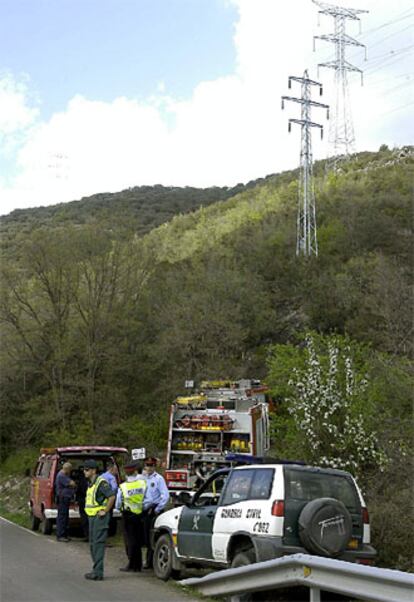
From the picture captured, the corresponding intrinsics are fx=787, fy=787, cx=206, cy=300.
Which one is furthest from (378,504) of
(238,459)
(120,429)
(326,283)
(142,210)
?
(142,210)

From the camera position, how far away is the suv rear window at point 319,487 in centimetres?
981

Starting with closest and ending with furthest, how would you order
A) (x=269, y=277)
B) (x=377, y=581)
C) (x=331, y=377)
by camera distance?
(x=377, y=581) < (x=331, y=377) < (x=269, y=277)

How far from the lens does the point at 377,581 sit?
645 cm

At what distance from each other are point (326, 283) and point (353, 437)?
21290mm

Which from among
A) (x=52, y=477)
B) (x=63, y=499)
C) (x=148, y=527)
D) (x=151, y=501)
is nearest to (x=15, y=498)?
(x=52, y=477)

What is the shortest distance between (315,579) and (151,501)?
17.9 feet

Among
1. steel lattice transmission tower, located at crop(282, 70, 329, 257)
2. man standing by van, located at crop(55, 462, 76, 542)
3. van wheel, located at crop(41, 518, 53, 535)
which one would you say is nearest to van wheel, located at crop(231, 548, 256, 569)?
man standing by van, located at crop(55, 462, 76, 542)

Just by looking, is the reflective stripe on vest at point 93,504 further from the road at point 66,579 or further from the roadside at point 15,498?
the roadside at point 15,498

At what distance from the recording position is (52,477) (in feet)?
56.1

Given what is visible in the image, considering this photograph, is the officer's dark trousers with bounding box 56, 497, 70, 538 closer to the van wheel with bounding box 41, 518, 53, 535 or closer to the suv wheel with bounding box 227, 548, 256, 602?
the van wheel with bounding box 41, 518, 53, 535

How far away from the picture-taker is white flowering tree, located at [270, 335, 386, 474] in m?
16.1

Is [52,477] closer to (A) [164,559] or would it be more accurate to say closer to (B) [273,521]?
(A) [164,559]

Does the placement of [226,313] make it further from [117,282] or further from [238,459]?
[238,459]

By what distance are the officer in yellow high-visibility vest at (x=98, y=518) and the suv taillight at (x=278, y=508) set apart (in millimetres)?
2950
